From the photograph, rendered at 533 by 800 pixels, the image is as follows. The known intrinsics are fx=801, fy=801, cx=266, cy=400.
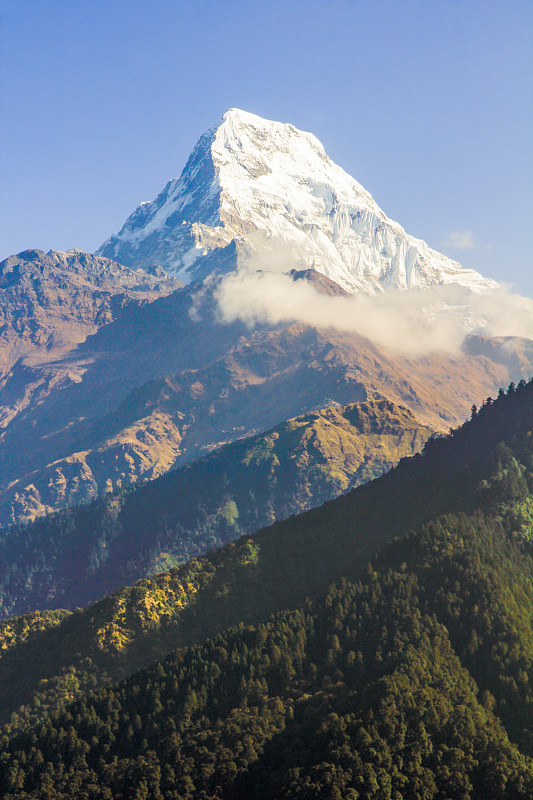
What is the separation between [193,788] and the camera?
602 feet

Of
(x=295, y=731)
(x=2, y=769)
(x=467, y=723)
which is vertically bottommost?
(x=467, y=723)

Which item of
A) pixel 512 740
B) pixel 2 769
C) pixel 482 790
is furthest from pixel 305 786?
pixel 2 769

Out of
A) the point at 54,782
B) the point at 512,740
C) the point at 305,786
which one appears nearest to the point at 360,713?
the point at 305,786

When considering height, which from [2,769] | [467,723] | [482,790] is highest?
[2,769]

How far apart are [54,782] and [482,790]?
101 metres

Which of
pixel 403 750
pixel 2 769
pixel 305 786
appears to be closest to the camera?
pixel 305 786

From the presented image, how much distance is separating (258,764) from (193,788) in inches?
627

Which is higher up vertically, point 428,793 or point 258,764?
point 258,764

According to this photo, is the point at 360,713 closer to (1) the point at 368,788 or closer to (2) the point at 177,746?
(1) the point at 368,788

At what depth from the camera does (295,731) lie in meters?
195

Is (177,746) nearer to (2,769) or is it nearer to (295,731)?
(295,731)

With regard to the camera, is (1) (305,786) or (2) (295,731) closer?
(1) (305,786)

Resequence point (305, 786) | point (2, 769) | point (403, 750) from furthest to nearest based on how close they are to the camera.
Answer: point (2, 769) → point (403, 750) → point (305, 786)

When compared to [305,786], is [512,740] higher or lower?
lower
